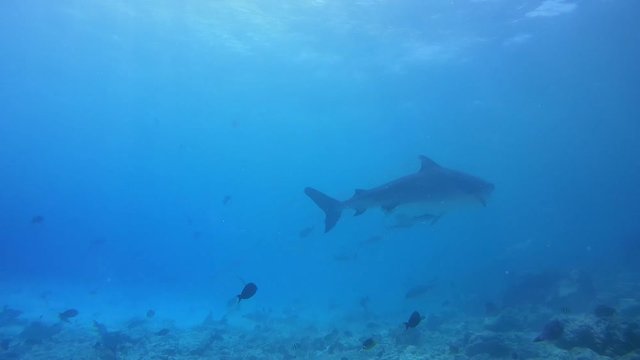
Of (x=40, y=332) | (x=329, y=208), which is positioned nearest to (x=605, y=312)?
(x=329, y=208)

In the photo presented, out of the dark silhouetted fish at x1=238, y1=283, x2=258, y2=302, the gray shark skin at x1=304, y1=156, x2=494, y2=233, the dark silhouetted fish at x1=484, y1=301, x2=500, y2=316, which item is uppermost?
the gray shark skin at x1=304, y1=156, x2=494, y2=233

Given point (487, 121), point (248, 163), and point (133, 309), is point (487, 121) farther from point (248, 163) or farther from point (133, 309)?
point (248, 163)

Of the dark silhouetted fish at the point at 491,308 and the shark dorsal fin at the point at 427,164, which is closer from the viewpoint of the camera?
the shark dorsal fin at the point at 427,164

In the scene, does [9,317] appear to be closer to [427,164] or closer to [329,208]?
[329,208]

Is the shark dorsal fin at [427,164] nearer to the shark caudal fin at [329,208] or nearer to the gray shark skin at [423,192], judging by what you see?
the gray shark skin at [423,192]

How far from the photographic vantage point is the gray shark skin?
1249 centimetres

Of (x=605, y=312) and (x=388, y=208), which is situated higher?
(x=388, y=208)

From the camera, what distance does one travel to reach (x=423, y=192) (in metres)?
12.8

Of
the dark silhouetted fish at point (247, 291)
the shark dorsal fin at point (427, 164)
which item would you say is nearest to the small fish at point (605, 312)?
the shark dorsal fin at point (427, 164)

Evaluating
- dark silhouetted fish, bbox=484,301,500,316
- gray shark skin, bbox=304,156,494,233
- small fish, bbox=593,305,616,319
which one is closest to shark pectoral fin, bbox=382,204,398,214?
gray shark skin, bbox=304,156,494,233

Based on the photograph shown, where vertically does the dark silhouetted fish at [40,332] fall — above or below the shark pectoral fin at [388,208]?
above

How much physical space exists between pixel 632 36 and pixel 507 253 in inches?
743

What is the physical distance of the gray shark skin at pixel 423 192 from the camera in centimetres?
1249

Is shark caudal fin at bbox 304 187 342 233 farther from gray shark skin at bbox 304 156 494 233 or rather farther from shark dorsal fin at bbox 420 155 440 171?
shark dorsal fin at bbox 420 155 440 171
